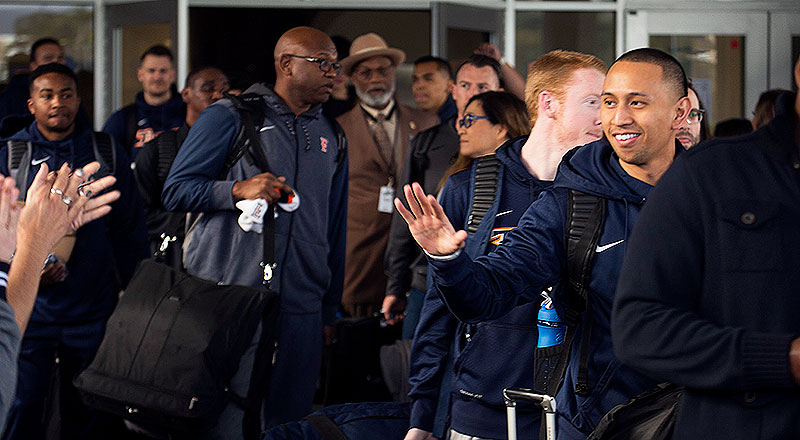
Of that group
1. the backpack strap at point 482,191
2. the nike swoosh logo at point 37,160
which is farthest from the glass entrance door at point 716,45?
the backpack strap at point 482,191

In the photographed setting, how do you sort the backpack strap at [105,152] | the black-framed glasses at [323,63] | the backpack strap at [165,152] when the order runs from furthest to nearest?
the backpack strap at [165,152] → the backpack strap at [105,152] → the black-framed glasses at [323,63]

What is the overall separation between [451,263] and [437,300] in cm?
102

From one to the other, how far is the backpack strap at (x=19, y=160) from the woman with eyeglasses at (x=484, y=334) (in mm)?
2454

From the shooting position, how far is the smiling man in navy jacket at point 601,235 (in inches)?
95.5

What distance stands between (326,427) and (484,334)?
2.71 feet

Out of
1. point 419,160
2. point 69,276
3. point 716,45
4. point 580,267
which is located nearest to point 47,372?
point 69,276

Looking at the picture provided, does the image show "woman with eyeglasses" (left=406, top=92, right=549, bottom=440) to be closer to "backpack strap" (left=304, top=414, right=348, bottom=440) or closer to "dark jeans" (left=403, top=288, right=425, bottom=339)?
"backpack strap" (left=304, top=414, right=348, bottom=440)

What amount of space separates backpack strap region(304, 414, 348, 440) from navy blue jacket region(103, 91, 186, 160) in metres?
3.88

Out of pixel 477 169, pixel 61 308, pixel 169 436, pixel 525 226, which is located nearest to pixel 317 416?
pixel 169 436

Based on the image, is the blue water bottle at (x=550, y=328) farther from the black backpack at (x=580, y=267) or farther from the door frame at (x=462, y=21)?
the door frame at (x=462, y=21)

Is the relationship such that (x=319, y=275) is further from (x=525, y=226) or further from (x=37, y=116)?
(x=525, y=226)

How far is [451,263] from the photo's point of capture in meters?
2.38

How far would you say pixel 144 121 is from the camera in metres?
7.50

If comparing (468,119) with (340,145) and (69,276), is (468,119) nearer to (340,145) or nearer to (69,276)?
(340,145)
